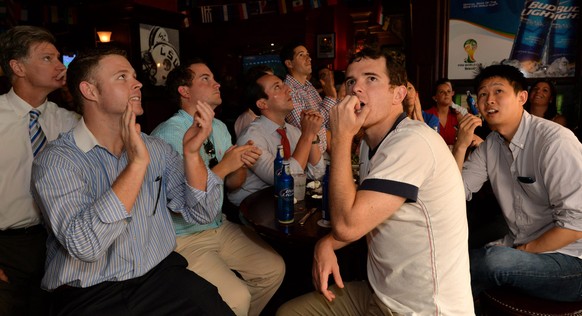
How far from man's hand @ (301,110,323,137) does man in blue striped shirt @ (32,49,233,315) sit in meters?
0.92

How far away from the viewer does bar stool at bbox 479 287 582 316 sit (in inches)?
66.2

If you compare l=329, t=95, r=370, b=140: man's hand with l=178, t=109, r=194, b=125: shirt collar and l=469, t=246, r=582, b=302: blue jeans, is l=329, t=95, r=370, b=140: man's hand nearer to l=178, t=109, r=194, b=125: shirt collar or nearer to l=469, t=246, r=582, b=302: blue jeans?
l=469, t=246, r=582, b=302: blue jeans

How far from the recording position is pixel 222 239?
98.4 inches

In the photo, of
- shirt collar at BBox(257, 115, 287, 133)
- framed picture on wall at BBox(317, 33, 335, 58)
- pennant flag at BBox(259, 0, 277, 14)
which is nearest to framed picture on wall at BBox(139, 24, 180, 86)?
pennant flag at BBox(259, 0, 277, 14)

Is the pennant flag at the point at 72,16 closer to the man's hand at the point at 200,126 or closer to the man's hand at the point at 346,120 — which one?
the man's hand at the point at 200,126

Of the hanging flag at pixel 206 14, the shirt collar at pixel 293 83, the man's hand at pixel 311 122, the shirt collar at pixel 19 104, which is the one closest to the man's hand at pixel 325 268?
the man's hand at pixel 311 122

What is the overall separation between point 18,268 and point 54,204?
3.05ft

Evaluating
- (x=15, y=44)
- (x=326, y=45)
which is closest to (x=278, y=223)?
(x=15, y=44)

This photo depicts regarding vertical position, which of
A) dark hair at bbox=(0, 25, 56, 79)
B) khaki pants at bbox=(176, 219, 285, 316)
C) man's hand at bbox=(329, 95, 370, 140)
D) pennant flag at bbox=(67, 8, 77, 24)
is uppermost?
pennant flag at bbox=(67, 8, 77, 24)

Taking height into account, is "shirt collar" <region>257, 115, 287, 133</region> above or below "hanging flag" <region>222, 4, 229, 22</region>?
below

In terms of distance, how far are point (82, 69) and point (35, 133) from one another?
0.71 meters

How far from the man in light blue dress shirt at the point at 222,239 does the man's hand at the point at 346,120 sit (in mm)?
747

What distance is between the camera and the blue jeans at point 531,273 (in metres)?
1.73

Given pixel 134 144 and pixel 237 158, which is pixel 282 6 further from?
pixel 134 144
